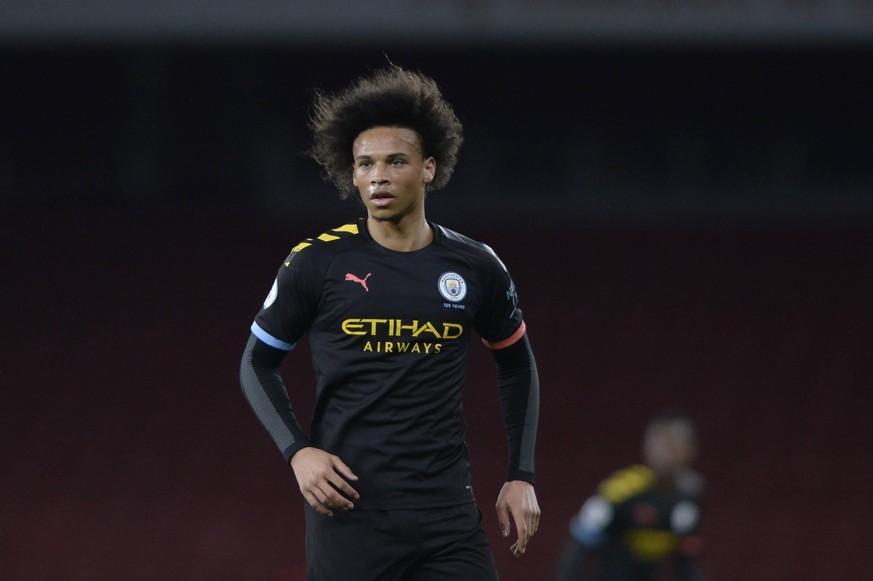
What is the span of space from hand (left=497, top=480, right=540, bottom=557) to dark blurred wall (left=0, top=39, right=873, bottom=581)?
270 inches

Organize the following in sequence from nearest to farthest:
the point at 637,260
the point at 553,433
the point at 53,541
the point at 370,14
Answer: the point at 370,14
the point at 53,541
the point at 553,433
the point at 637,260

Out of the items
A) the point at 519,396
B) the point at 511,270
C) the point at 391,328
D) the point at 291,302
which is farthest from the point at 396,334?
the point at 511,270

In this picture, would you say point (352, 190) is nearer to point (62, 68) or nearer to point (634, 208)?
point (634, 208)

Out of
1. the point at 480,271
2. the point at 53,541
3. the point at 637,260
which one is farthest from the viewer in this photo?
the point at 637,260

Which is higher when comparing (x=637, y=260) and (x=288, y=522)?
(x=637, y=260)

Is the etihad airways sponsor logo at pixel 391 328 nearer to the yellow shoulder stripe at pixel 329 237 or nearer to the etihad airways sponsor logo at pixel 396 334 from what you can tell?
the etihad airways sponsor logo at pixel 396 334

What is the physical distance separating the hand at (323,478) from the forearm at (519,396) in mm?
593

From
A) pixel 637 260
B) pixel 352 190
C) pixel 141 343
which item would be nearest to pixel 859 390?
pixel 637 260

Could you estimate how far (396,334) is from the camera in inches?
128

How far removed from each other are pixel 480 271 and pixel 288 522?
24.3 ft

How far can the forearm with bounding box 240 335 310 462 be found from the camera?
3248mm

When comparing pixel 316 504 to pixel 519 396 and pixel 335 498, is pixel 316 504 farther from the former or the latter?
pixel 519 396

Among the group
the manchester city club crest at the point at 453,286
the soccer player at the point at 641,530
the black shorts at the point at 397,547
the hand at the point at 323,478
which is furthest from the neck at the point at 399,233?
the soccer player at the point at 641,530

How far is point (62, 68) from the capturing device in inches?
523
